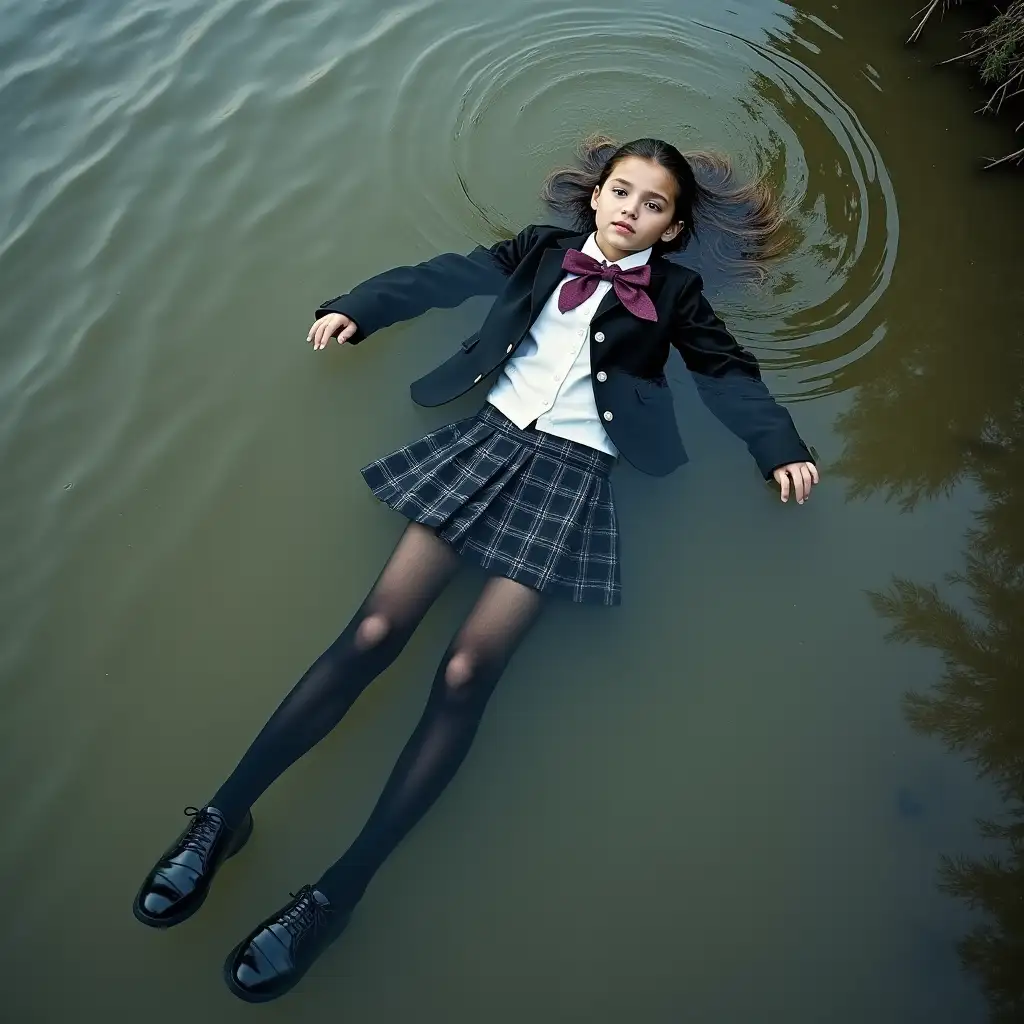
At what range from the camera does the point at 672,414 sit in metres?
3.05

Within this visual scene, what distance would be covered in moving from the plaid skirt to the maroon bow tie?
0.45 metres

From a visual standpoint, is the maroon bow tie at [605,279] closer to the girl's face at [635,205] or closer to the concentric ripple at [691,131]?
the girl's face at [635,205]

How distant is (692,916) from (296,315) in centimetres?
250

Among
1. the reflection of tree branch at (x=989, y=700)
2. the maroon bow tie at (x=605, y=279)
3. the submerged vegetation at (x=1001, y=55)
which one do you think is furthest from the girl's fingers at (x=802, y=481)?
the submerged vegetation at (x=1001, y=55)

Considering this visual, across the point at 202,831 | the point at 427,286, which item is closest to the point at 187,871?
the point at 202,831

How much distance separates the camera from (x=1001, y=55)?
4277 mm

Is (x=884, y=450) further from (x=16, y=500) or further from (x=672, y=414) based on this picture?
(x=16, y=500)

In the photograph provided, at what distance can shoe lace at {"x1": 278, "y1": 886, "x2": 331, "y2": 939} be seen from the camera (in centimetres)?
231

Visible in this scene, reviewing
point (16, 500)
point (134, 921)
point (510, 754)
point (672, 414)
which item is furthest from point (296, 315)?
point (134, 921)

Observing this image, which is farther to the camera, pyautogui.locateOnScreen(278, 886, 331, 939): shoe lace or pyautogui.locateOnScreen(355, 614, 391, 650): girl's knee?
pyautogui.locateOnScreen(355, 614, 391, 650): girl's knee

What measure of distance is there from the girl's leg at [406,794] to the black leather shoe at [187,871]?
0.18m

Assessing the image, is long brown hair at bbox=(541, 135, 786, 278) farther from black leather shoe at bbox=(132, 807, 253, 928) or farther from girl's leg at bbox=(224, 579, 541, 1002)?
black leather shoe at bbox=(132, 807, 253, 928)

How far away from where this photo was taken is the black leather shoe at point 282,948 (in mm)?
2252

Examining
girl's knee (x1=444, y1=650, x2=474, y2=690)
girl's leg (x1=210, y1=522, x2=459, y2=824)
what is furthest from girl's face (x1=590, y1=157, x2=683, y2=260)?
girl's knee (x1=444, y1=650, x2=474, y2=690)
